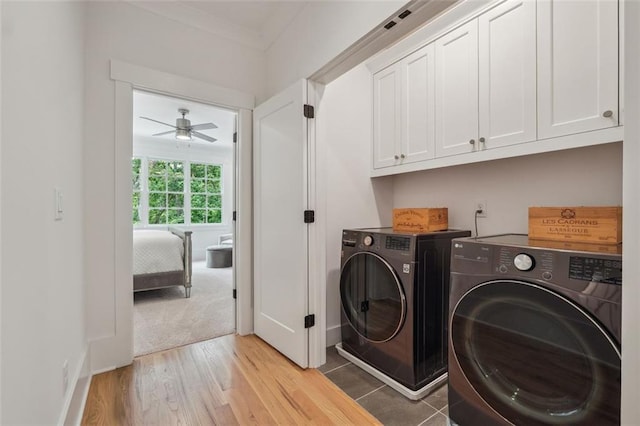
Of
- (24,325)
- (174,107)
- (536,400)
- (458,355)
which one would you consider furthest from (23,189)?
(174,107)

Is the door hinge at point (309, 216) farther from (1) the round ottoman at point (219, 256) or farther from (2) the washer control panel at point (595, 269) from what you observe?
(1) the round ottoman at point (219, 256)

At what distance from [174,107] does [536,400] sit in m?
4.87

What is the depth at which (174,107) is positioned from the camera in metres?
4.32

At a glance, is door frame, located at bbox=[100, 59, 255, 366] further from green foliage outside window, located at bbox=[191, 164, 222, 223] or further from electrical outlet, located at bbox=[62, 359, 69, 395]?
green foliage outside window, located at bbox=[191, 164, 222, 223]

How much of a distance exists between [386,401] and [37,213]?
1.85 meters

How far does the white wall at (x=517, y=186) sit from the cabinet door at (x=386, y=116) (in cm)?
31

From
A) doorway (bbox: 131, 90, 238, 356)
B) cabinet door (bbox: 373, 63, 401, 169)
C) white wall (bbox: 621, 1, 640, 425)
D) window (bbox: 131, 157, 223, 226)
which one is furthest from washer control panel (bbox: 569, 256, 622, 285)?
window (bbox: 131, 157, 223, 226)

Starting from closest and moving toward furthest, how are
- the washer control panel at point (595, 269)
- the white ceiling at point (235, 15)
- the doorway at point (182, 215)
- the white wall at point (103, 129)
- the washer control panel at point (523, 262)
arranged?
the washer control panel at point (595, 269) → the washer control panel at point (523, 262) → the white wall at point (103, 129) → the white ceiling at point (235, 15) → the doorway at point (182, 215)

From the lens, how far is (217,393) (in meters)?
1.76

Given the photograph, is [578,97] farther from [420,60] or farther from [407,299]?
[407,299]

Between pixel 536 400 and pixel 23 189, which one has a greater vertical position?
pixel 23 189

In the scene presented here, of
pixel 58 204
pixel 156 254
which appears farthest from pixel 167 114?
pixel 58 204

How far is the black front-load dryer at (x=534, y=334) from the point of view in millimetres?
1020

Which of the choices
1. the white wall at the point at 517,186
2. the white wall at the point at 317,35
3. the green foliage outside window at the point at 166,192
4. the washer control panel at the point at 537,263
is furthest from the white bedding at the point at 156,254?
the washer control panel at the point at 537,263
